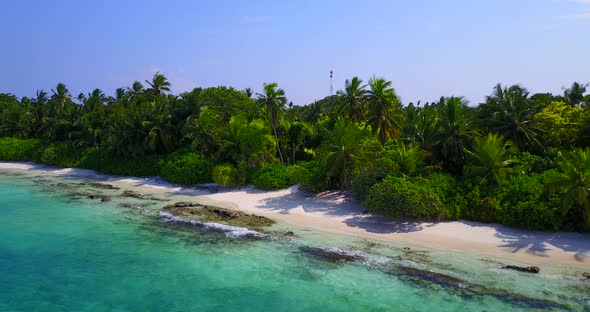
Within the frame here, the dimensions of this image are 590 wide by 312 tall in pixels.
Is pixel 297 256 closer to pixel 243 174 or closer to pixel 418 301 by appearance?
pixel 418 301

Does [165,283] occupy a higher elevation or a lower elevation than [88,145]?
lower

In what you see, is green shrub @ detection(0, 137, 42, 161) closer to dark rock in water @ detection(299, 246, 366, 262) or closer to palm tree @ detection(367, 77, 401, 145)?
palm tree @ detection(367, 77, 401, 145)

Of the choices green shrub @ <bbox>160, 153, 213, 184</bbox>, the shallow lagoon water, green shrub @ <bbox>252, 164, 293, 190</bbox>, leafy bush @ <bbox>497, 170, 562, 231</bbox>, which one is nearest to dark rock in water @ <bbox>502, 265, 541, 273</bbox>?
the shallow lagoon water

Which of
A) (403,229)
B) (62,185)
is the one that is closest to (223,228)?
(403,229)

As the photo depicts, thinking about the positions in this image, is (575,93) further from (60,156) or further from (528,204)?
(60,156)

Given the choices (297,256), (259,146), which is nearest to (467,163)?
(297,256)

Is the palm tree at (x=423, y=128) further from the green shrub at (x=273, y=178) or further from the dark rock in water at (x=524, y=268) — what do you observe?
the dark rock in water at (x=524, y=268)

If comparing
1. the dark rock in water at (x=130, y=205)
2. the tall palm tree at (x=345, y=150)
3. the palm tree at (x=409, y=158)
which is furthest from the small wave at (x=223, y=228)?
the palm tree at (x=409, y=158)
